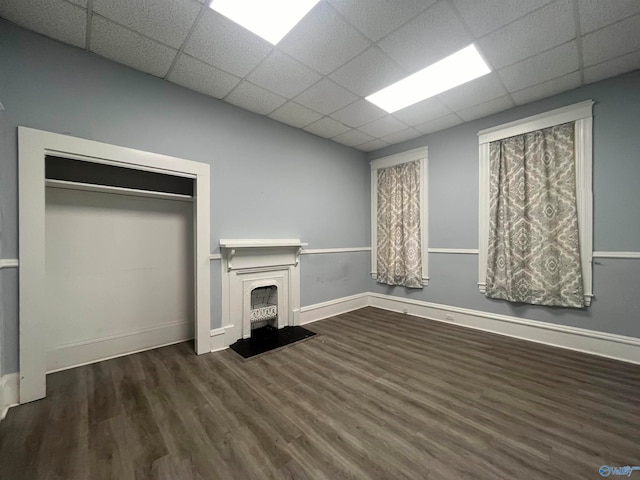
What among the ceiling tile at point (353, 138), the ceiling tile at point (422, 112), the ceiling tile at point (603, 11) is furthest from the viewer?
the ceiling tile at point (353, 138)

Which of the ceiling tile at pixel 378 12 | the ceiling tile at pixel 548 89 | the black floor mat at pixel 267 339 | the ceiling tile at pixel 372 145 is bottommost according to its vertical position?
the black floor mat at pixel 267 339

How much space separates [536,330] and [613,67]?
2788 millimetres

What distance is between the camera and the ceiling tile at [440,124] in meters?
3.30

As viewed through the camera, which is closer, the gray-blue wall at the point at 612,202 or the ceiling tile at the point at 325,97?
the gray-blue wall at the point at 612,202

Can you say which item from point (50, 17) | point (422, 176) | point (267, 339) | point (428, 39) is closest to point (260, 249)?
point (267, 339)

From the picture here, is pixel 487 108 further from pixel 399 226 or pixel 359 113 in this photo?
pixel 399 226

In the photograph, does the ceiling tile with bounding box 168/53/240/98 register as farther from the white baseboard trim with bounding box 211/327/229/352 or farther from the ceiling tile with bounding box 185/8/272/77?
the white baseboard trim with bounding box 211/327/229/352

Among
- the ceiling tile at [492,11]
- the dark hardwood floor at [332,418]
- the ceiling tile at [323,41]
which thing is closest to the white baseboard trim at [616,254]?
the dark hardwood floor at [332,418]

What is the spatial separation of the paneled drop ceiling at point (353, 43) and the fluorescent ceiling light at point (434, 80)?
0.10 metres

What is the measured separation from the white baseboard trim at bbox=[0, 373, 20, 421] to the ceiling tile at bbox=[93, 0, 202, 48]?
2706 mm

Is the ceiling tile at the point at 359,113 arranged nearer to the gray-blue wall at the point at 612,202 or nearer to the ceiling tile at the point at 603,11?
the gray-blue wall at the point at 612,202

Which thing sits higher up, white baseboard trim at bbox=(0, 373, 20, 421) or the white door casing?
the white door casing

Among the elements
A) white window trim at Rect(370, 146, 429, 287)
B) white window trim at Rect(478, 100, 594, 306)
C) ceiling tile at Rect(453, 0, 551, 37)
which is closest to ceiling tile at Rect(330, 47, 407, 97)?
ceiling tile at Rect(453, 0, 551, 37)

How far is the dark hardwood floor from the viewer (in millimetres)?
1299
